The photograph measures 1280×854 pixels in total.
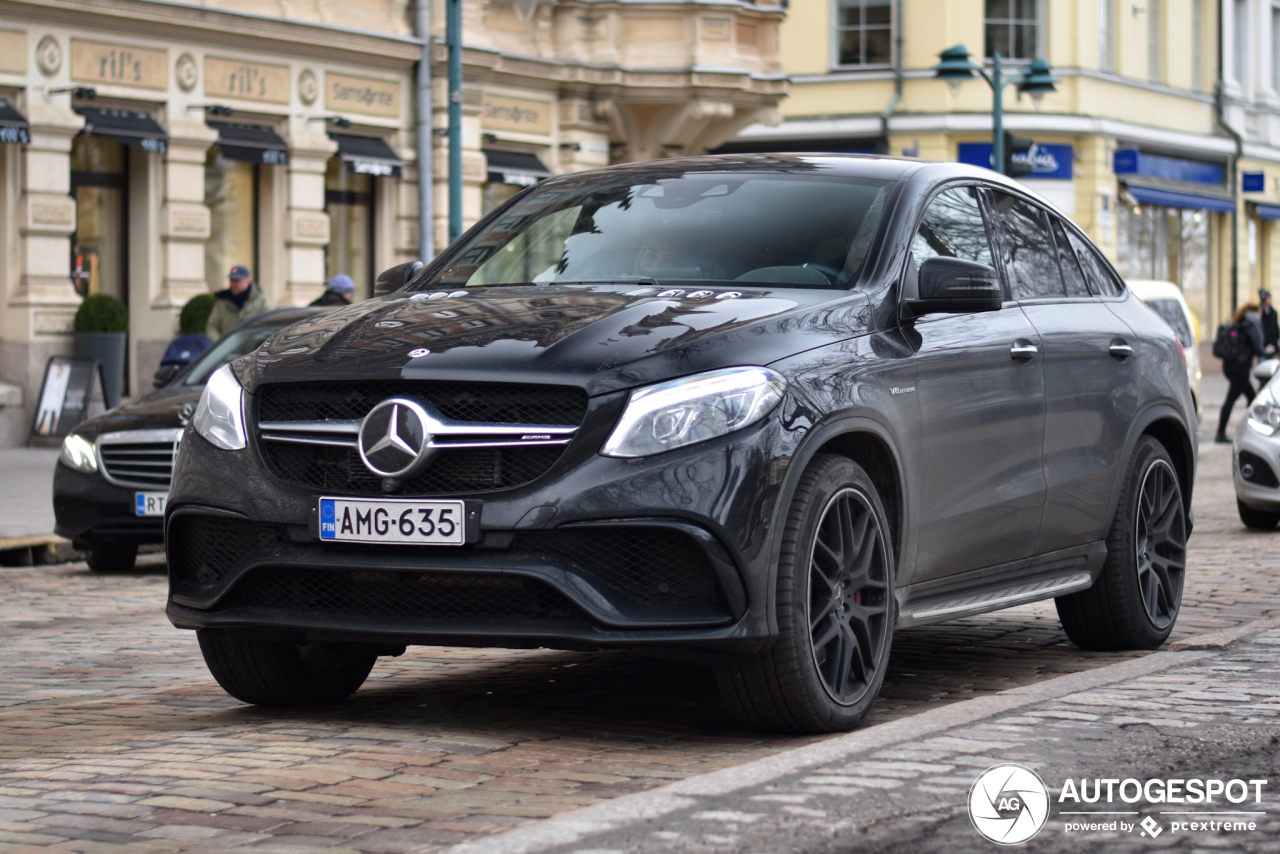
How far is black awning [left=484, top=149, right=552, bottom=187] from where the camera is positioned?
2853 centimetres

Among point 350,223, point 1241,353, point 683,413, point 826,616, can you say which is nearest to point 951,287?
point 826,616

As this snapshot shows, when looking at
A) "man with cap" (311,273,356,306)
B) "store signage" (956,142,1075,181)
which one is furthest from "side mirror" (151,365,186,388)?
"store signage" (956,142,1075,181)

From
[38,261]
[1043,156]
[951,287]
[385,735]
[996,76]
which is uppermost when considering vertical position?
[1043,156]

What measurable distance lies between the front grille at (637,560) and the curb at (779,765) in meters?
0.51

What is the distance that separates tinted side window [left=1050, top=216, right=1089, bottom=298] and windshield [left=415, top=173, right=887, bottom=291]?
1.33 meters

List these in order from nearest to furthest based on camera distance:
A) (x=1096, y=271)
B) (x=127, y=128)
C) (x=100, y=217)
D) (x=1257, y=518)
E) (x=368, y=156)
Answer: (x=1096, y=271)
(x=1257, y=518)
(x=127, y=128)
(x=100, y=217)
(x=368, y=156)

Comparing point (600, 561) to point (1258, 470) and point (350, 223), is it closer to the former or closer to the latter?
point (1258, 470)

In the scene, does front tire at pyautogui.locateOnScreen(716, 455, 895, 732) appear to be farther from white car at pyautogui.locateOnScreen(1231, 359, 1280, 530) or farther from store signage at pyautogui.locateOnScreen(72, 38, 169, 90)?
store signage at pyautogui.locateOnScreen(72, 38, 169, 90)

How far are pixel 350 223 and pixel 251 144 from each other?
2.91m

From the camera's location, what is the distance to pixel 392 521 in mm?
5516

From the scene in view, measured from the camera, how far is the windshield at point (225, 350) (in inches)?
528

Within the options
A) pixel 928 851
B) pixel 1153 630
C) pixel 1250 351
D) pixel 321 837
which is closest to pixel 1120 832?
pixel 928 851

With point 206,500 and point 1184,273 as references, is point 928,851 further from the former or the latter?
point 1184,273

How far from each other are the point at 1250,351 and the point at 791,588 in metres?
22.8
